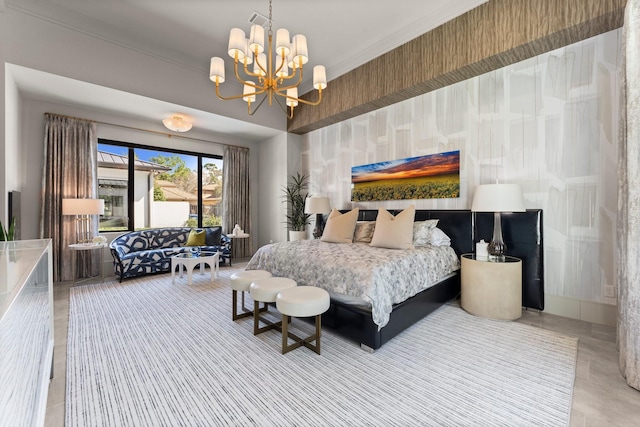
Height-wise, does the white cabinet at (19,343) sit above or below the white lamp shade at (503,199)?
below

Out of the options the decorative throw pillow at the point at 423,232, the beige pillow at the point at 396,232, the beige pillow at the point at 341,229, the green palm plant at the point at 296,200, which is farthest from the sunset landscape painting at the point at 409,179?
the green palm plant at the point at 296,200

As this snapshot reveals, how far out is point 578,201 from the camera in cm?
280

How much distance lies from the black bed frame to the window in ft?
15.3

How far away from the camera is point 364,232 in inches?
152

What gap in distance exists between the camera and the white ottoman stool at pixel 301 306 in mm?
2076

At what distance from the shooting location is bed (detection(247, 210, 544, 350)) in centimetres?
224

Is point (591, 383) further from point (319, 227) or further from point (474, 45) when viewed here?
point (319, 227)

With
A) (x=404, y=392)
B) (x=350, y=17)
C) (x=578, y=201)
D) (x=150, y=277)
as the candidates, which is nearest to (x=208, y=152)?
(x=150, y=277)

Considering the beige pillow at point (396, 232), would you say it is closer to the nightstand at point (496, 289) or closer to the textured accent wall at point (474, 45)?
the nightstand at point (496, 289)

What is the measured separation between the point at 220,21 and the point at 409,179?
335 cm

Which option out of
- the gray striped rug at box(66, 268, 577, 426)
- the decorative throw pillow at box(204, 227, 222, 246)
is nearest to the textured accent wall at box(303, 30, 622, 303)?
the gray striped rug at box(66, 268, 577, 426)

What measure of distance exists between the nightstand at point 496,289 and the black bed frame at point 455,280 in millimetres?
277

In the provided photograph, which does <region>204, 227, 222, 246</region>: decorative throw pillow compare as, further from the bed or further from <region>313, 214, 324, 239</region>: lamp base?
the bed

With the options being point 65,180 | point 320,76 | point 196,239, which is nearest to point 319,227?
point 196,239
